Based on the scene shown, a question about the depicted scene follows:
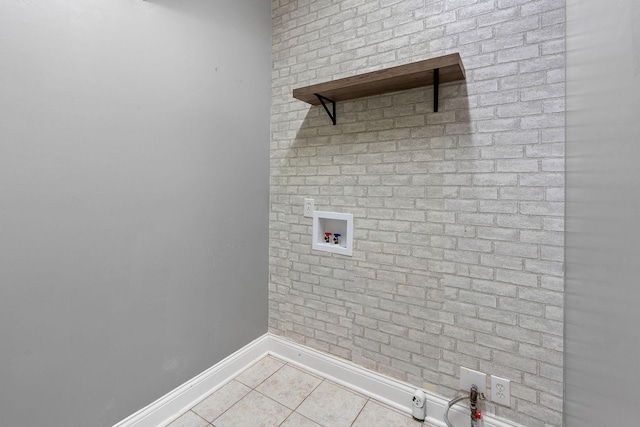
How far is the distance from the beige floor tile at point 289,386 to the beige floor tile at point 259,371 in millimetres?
43

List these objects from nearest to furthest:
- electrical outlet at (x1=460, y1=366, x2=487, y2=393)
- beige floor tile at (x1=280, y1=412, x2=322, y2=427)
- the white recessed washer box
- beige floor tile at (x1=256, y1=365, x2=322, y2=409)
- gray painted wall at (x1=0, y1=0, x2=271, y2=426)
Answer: gray painted wall at (x1=0, y1=0, x2=271, y2=426) < electrical outlet at (x1=460, y1=366, x2=487, y2=393) < beige floor tile at (x1=280, y1=412, x2=322, y2=427) < beige floor tile at (x1=256, y1=365, x2=322, y2=409) < the white recessed washer box

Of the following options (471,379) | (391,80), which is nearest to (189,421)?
(471,379)

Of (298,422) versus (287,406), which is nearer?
(298,422)

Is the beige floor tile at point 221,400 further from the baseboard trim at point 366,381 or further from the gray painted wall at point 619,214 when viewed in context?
the gray painted wall at point 619,214

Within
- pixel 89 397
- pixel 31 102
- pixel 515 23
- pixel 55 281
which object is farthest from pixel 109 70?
pixel 515 23

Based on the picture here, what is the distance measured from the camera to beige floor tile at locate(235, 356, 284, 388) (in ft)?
5.93

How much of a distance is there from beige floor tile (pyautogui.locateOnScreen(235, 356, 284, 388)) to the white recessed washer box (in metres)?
0.95

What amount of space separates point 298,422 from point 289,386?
0.98ft

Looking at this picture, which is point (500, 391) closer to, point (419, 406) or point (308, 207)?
point (419, 406)

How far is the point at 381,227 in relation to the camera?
1654 mm

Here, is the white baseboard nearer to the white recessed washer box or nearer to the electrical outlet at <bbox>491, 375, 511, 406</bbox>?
the electrical outlet at <bbox>491, 375, 511, 406</bbox>

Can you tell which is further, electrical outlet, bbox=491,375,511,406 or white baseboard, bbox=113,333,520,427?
white baseboard, bbox=113,333,520,427

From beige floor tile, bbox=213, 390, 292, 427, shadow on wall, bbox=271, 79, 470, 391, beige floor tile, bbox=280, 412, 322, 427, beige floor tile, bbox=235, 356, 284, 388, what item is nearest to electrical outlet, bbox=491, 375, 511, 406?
shadow on wall, bbox=271, 79, 470, 391

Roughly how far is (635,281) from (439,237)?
129 cm
